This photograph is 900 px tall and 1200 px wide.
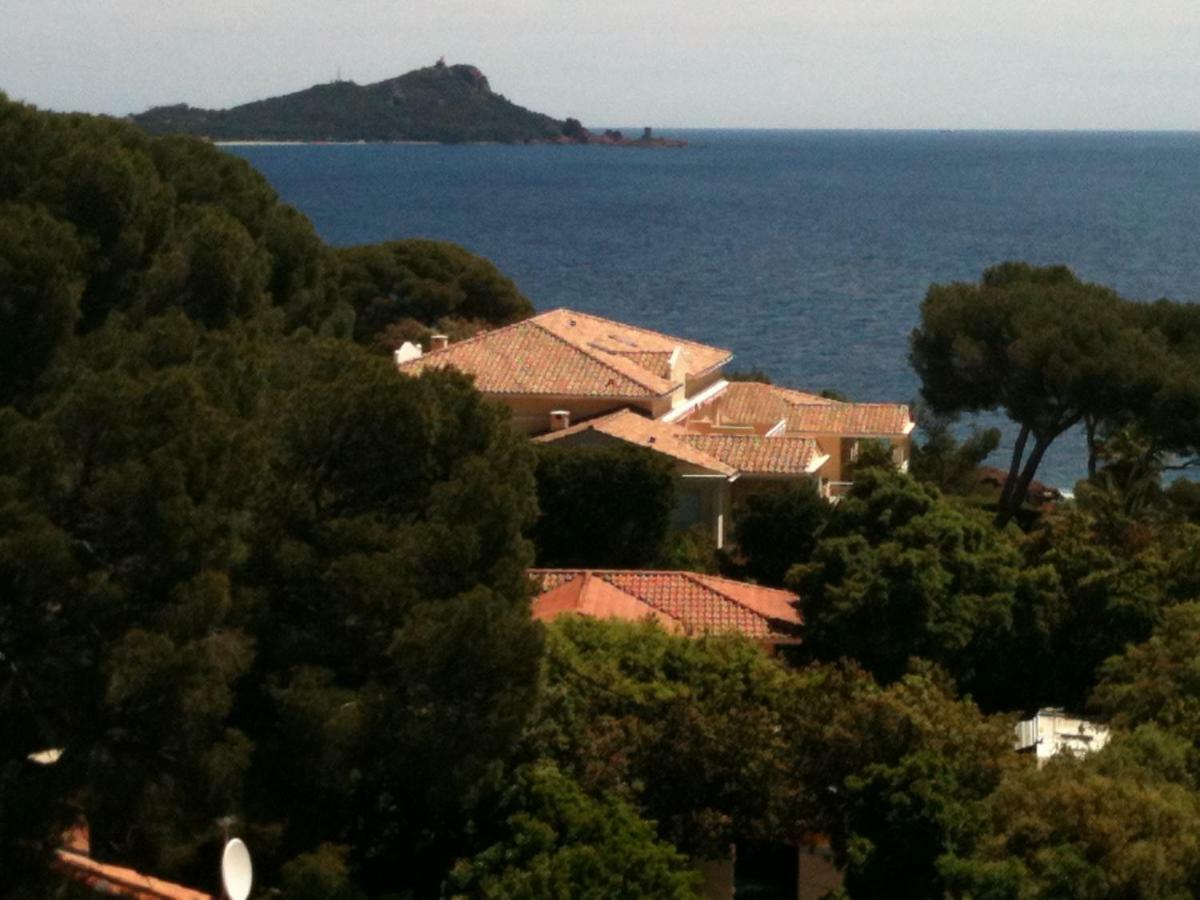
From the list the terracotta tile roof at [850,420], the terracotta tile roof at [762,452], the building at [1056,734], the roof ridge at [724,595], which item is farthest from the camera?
the terracotta tile roof at [850,420]

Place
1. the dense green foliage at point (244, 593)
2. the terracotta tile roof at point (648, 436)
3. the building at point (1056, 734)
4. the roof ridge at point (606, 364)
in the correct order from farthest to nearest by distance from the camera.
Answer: the roof ridge at point (606, 364), the terracotta tile roof at point (648, 436), the building at point (1056, 734), the dense green foliage at point (244, 593)

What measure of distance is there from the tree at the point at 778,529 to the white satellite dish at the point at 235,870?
13653 millimetres

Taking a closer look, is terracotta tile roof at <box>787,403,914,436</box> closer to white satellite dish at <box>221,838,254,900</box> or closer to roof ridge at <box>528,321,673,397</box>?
roof ridge at <box>528,321,673,397</box>

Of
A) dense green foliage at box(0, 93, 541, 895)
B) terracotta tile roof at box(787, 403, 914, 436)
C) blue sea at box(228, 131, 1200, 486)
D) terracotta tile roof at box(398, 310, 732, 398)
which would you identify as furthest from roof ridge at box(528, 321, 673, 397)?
blue sea at box(228, 131, 1200, 486)

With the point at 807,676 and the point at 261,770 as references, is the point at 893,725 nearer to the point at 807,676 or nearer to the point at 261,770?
the point at 807,676

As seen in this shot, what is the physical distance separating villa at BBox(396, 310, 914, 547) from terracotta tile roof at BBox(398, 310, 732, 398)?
0.07 feet

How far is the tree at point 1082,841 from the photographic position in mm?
13188

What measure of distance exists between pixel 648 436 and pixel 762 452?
6.53 feet

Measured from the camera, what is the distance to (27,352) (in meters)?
15.8

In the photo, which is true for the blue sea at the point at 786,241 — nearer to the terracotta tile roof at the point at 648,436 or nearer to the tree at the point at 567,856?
the terracotta tile roof at the point at 648,436

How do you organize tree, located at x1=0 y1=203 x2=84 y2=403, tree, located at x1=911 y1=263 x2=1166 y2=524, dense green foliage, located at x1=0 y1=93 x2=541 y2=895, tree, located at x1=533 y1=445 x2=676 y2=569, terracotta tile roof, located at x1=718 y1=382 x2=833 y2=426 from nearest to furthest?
dense green foliage, located at x1=0 y1=93 x2=541 y2=895 < tree, located at x1=0 y1=203 x2=84 y2=403 < tree, located at x1=533 y1=445 x2=676 y2=569 < tree, located at x1=911 y1=263 x2=1166 y2=524 < terracotta tile roof, located at x1=718 y1=382 x2=833 y2=426

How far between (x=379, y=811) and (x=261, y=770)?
1.76 metres

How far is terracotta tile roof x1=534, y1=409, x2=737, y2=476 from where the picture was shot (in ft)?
92.3

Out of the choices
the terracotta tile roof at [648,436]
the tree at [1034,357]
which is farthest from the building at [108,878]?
the tree at [1034,357]
